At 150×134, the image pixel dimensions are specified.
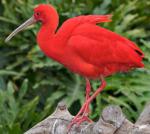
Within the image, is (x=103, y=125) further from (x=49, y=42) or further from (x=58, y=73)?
(x=58, y=73)

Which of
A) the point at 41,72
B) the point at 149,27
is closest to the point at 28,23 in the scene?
the point at 41,72

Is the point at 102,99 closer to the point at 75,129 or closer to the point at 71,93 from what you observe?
the point at 71,93

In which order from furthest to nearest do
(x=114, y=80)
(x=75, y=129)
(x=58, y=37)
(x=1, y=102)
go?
(x=114, y=80) → (x=1, y=102) → (x=75, y=129) → (x=58, y=37)

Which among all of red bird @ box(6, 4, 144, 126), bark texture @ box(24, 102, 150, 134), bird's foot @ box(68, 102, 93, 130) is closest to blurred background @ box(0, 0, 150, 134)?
bark texture @ box(24, 102, 150, 134)

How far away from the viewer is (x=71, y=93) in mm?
7434

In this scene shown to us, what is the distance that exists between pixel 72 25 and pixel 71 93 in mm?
2984

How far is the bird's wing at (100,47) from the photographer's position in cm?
448

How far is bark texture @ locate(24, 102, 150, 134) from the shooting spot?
448 cm

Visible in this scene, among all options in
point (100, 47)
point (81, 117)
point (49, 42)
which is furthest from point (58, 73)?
point (49, 42)

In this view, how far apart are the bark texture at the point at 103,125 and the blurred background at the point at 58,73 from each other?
1.61 meters

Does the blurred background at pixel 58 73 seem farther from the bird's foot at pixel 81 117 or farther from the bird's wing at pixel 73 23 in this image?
the bird's wing at pixel 73 23

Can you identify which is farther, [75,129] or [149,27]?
[149,27]

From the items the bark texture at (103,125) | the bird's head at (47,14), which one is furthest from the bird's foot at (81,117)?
the bird's head at (47,14)

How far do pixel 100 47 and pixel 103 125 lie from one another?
1.64ft
